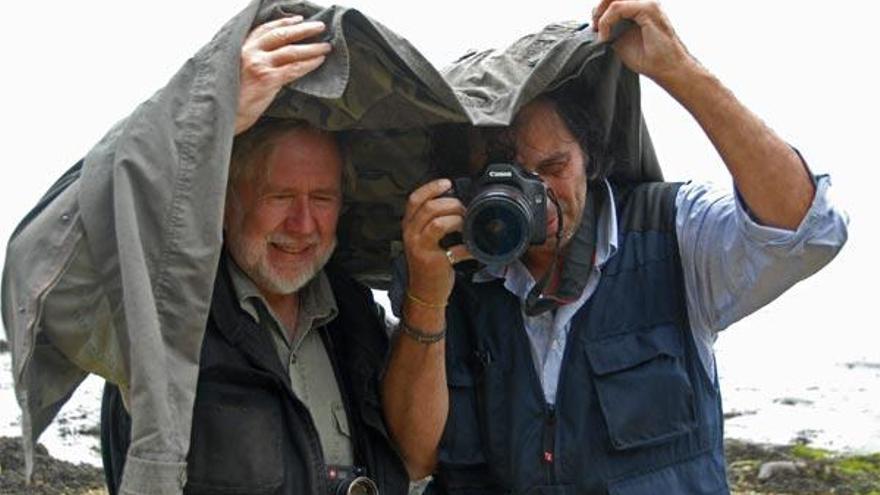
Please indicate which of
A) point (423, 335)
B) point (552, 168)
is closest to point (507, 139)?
point (552, 168)

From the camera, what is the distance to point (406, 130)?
396 centimetres

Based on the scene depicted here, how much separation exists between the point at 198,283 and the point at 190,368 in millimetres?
217

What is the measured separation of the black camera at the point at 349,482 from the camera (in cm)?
366

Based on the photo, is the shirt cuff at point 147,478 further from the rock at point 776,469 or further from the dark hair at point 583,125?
the rock at point 776,469

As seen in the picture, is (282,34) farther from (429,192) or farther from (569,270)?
(569,270)

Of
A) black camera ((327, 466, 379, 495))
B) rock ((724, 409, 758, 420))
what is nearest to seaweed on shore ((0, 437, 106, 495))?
black camera ((327, 466, 379, 495))

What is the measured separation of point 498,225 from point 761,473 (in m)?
9.32

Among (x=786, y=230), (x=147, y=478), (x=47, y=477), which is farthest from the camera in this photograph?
(x=47, y=477)

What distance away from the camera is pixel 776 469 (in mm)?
11875

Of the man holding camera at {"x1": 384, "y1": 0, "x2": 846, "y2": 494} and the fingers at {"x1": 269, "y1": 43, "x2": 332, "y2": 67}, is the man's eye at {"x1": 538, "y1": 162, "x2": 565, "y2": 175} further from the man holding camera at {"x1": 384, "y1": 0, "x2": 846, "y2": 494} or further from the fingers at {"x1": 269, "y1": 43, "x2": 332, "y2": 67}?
the fingers at {"x1": 269, "y1": 43, "x2": 332, "y2": 67}

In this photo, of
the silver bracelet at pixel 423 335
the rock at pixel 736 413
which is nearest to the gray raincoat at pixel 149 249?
the silver bracelet at pixel 423 335

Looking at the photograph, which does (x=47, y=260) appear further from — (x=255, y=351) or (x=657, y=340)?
(x=657, y=340)

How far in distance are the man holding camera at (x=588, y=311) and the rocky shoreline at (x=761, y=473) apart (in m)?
6.39

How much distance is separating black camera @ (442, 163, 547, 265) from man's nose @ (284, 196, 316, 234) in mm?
529
